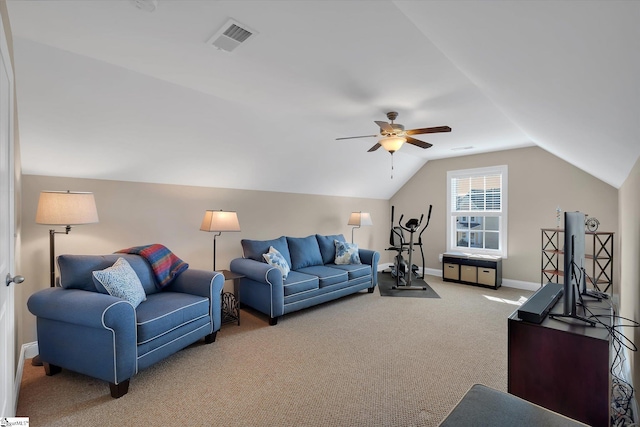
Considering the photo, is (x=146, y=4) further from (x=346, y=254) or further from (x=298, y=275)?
(x=346, y=254)

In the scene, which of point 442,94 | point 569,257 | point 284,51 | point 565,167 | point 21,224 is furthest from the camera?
point 565,167

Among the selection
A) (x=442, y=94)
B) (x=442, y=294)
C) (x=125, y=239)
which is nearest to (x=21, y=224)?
(x=125, y=239)

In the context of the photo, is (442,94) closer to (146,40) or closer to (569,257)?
(569,257)

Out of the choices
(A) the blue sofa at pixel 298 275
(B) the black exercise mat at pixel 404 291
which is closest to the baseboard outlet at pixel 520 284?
(B) the black exercise mat at pixel 404 291

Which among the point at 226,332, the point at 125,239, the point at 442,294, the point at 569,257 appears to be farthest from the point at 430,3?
the point at 442,294

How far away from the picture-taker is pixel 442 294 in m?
4.99

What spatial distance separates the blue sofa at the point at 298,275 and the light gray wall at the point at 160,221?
489mm

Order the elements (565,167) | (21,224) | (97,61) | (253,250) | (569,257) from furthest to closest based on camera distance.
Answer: (565,167) < (253,250) < (21,224) < (97,61) < (569,257)

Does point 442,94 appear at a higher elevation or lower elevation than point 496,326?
higher

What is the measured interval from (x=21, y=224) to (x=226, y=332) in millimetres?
2204

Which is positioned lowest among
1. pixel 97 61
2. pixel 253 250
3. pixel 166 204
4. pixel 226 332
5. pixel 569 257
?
pixel 226 332

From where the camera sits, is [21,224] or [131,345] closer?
[131,345]

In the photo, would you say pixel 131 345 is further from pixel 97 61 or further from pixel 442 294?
pixel 442 294

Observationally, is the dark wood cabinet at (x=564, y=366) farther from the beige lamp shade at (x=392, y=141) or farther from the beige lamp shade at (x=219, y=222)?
the beige lamp shade at (x=219, y=222)
